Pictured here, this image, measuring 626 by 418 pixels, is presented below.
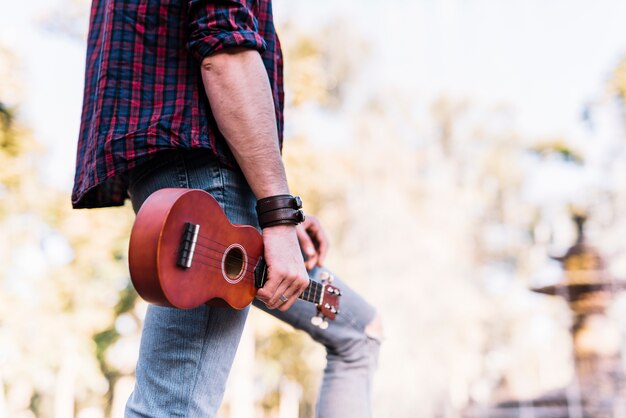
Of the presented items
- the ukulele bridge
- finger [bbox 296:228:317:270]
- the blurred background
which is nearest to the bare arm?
the ukulele bridge

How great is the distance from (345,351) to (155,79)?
74cm

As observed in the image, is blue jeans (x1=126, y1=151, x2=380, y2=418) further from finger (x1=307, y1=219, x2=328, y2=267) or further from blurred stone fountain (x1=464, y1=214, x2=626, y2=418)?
blurred stone fountain (x1=464, y1=214, x2=626, y2=418)

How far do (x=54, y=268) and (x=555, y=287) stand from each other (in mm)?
7550

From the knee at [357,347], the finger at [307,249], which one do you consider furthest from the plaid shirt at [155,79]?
the knee at [357,347]

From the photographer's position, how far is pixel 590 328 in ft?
27.8

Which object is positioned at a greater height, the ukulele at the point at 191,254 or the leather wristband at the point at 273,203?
the leather wristband at the point at 273,203

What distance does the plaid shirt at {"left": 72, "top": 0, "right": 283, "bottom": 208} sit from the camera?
1.16 meters

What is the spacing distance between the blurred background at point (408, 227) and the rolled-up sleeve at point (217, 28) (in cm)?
759

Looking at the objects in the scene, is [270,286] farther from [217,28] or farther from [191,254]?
[217,28]

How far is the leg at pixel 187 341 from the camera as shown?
1.11 metres

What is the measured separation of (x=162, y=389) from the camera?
1.11 meters

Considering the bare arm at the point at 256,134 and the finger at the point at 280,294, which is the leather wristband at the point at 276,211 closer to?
the bare arm at the point at 256,134

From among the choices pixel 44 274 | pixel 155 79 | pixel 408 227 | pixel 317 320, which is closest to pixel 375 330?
pixel 317 320

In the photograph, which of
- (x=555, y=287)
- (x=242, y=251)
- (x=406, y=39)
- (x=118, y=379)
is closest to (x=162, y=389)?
(x=242, y=251)
